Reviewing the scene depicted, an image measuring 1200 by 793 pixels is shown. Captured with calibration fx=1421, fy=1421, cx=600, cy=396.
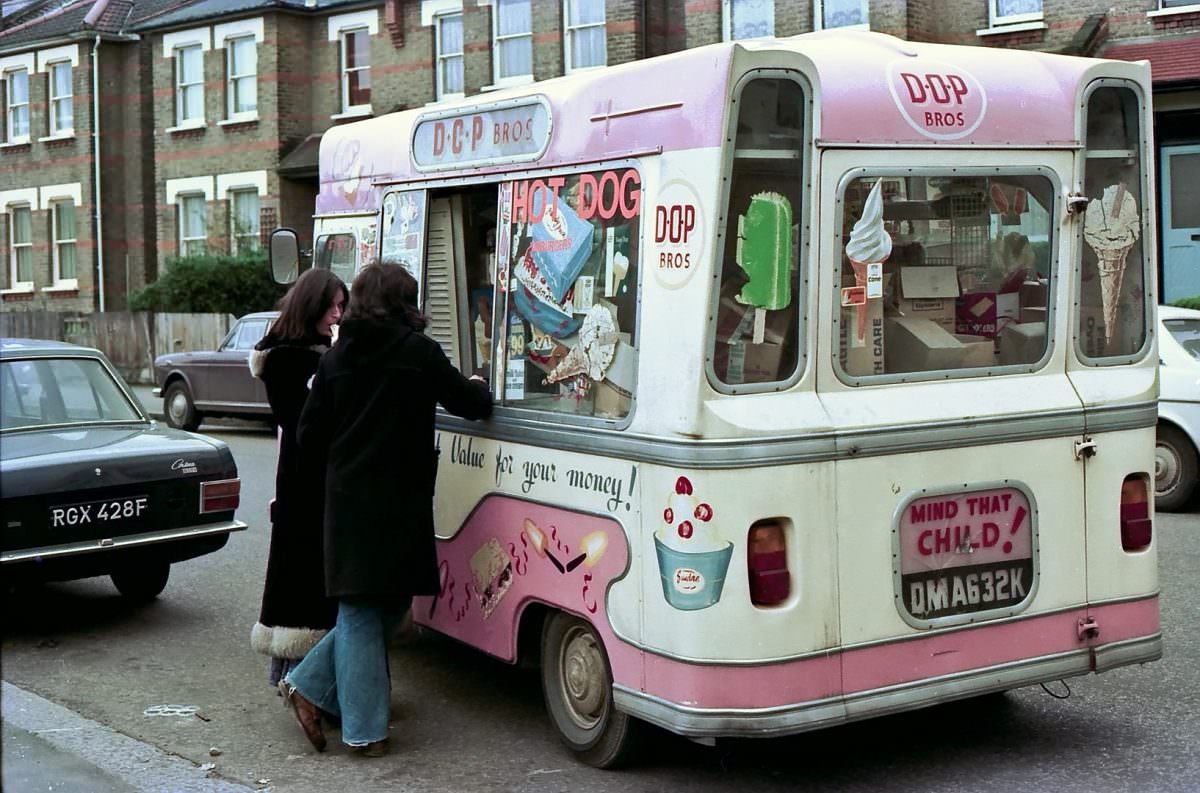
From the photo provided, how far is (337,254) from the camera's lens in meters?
7.25

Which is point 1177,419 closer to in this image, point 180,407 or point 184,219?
point 180,407

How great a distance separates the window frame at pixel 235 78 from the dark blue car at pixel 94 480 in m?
25.1

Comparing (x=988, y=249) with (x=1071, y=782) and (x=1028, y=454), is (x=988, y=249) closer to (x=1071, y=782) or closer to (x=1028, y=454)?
(x=1028, y=454)

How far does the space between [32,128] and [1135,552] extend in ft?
121

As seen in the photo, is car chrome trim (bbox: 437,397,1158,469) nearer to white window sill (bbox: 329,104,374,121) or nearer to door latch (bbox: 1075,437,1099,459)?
door latch (bbox: 1075,437,1099,459)

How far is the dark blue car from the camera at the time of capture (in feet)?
24.1

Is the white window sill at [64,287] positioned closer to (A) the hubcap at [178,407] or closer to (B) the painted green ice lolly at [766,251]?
(A) the hubcap at [178,407]

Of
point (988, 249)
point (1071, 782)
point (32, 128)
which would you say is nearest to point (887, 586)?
point (1071, 782)

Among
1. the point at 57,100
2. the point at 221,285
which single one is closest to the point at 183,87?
the point at 57,100

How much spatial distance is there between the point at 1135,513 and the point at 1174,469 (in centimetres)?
618

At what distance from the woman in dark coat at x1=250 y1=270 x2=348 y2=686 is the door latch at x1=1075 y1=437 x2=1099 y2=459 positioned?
2.96 meters

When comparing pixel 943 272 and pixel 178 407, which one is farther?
pixel 178 407

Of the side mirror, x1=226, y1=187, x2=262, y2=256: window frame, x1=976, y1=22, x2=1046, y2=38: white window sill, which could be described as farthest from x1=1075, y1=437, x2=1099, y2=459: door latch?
x1=226, y1=187, x2=262, y2=256: window frame

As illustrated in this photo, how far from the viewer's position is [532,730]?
19.5ft
